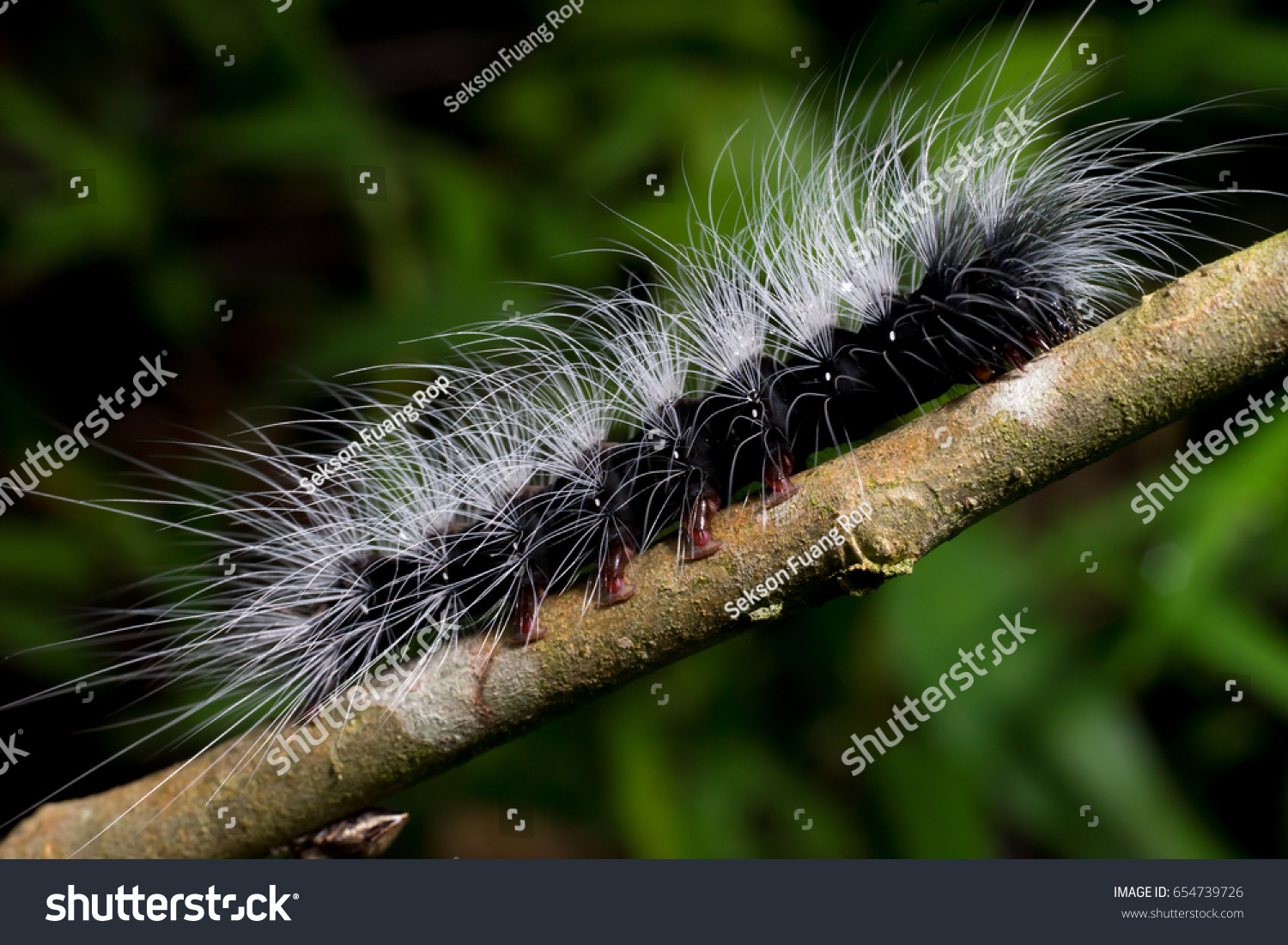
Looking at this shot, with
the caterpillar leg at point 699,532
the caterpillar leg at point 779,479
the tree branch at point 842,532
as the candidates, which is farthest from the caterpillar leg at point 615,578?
the caterpillar leg at point 779,479

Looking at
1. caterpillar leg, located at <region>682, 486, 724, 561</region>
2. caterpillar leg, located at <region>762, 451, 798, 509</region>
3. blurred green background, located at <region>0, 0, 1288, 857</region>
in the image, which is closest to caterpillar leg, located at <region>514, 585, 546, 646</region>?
caterpillar leg, located at <region>682, 486, 724, 561</region>

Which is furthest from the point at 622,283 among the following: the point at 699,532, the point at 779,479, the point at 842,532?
the point at 842,532

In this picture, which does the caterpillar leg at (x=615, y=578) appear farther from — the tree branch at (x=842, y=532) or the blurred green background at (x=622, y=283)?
the blurred green background at (x=622, y=283)

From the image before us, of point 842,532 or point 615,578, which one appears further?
point 615,578

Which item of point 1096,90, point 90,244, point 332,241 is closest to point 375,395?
point 90,244

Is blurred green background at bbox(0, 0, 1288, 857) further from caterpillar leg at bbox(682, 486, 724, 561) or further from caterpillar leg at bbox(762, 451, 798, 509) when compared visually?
caterpillar leg at bbox(682, 486, 724, 561)

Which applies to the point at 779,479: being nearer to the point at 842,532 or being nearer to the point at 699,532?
the point at 699,532
